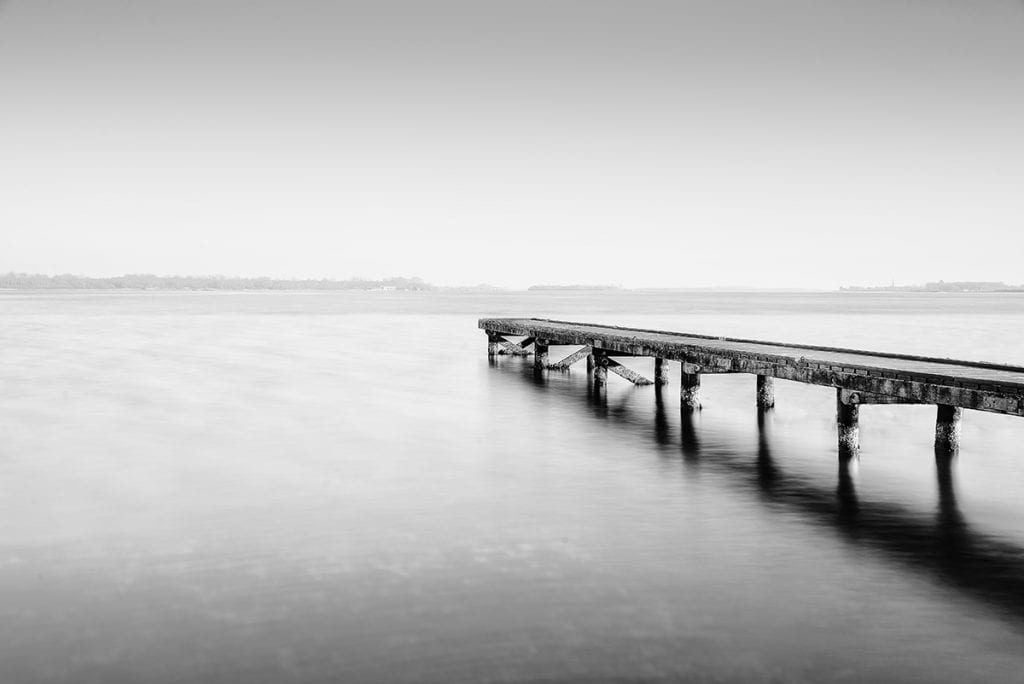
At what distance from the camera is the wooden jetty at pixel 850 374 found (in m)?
10.9

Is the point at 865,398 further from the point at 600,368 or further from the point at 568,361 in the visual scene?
the point at 568,361

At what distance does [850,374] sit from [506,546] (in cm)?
603

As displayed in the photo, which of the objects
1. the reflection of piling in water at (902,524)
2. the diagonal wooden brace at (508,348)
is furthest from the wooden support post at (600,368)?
the diagonal wooden brace at (508,348)

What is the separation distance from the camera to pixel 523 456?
14.8 m

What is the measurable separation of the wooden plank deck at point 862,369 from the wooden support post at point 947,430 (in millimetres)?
780

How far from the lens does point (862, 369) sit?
41.0 feet

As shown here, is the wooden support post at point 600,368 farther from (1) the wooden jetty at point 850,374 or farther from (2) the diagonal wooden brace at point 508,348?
(2) the diagonal wooden brace at point 508,348

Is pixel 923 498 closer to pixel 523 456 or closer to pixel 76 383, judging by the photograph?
pixel 523 456

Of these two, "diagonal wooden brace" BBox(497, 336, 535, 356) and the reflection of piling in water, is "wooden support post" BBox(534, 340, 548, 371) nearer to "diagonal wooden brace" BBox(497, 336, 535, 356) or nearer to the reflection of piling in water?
"diagonal wooden brace" BBox(497, 336, 535, 356)

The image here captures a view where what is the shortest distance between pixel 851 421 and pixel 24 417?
1667 centimetres

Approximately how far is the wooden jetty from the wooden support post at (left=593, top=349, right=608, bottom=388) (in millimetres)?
25

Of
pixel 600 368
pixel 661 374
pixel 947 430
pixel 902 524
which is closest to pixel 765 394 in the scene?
pixel 661 374

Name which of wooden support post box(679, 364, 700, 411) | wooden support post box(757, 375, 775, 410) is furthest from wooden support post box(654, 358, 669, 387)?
wooden support post box(757, 375, 775, 410)

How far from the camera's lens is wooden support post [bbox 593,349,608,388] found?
22734mm
